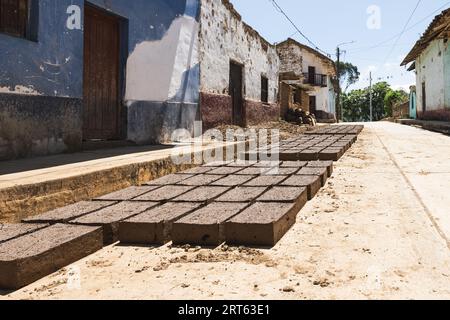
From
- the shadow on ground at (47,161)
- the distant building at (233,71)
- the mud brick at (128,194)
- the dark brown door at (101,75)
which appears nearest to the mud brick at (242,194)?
the mud brick at (128,194)

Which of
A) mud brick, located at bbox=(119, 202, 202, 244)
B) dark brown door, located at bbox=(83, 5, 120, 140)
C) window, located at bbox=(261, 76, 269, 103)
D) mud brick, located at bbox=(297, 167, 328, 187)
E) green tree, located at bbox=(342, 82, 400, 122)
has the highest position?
green tree, located at bbox=(342, 82, 400, 122)

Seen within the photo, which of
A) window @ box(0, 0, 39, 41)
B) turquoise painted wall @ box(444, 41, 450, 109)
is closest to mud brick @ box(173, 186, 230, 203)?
window @ box(0, 0, 39, 41)

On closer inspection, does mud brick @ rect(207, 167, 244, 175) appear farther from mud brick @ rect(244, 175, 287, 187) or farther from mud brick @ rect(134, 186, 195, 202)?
mud brick @ rect(134, 186, 195, 202)

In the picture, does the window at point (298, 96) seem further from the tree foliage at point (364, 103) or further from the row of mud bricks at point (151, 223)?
the tree foliage at point (364, 103)

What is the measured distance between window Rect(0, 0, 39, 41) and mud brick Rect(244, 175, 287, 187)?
2.91 m

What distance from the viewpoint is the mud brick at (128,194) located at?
11.1 feet

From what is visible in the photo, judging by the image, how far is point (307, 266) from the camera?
2.12 metres

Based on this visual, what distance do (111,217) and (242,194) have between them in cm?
113

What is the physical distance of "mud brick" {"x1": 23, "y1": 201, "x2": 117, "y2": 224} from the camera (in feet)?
8.95

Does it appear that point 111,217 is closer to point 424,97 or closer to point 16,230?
point 16,230

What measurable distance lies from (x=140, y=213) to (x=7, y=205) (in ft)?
3.22

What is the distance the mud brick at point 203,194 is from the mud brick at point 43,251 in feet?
2.96

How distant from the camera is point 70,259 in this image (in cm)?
226
